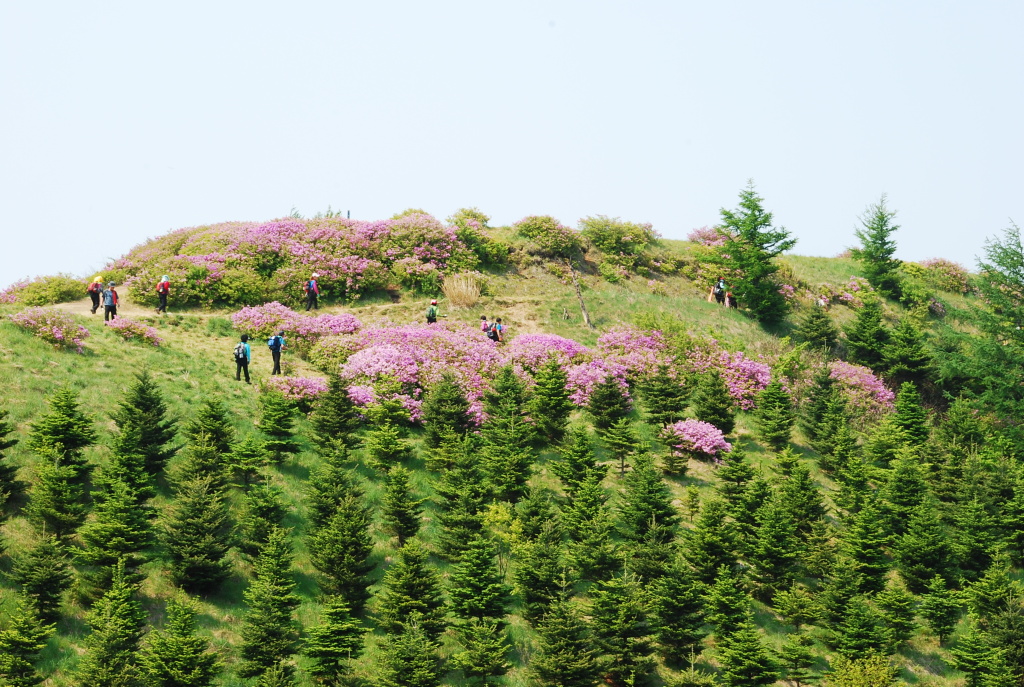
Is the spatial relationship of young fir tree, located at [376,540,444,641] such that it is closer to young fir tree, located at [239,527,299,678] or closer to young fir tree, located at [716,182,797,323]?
young fir tree, located at [239,527,299,678]

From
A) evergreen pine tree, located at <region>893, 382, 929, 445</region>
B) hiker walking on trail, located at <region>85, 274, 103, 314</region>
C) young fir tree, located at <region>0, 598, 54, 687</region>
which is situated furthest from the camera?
hiker walking on trail, located at <region>85, 274, 103, 314</region>

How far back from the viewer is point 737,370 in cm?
3356

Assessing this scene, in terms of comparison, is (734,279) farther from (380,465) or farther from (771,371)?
(380,465)

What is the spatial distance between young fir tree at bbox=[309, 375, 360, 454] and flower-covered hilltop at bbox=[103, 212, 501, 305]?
14073 mm

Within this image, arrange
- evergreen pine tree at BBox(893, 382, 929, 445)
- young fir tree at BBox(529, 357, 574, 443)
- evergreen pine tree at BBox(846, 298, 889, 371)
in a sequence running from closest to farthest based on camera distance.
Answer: young fir tree at BBox(529, 357, 574, 443), evergreen pine tree at BBox(893, 382, 929, 445), evergreen pine tree at BBox(846, 298, 889, 371)

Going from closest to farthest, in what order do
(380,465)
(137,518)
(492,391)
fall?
(137,518) → (380,465) → (492,391)

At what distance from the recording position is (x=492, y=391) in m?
27.4

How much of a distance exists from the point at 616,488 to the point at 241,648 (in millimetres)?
12681

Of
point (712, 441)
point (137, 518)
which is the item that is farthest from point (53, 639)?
point (712, 441)

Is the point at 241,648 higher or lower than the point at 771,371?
lower

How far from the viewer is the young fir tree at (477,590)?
18.4 meters

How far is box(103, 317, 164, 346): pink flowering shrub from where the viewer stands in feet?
96.4

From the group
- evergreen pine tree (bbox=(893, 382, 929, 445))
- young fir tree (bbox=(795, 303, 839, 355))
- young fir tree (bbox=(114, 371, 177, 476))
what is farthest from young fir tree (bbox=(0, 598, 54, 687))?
young fir tree (bbox=(795, 303, 839, 355))

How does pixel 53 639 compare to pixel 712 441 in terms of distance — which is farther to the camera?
pixel 712 441
